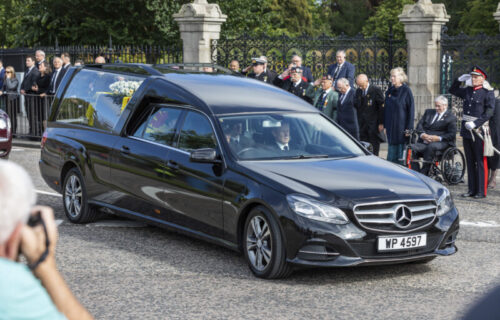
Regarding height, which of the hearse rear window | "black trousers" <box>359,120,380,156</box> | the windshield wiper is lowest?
"black trousers" <box>359,120,380,156</box>

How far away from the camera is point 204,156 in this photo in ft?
26.5

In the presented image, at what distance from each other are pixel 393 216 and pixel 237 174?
4.57 ft

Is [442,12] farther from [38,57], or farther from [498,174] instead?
[38,57]

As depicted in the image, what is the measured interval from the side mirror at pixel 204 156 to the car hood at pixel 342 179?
34 centimetres

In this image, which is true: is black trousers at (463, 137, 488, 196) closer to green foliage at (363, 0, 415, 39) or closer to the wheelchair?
the wheelchair

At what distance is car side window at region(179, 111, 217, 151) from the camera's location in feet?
27.7

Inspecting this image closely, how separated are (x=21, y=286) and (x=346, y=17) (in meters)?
92.8

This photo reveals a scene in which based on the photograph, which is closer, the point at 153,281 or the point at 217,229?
the point at 153,281

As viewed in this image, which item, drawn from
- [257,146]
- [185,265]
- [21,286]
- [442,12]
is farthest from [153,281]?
[442,12]

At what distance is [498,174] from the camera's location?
50.1ft

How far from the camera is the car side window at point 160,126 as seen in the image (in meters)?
8.93

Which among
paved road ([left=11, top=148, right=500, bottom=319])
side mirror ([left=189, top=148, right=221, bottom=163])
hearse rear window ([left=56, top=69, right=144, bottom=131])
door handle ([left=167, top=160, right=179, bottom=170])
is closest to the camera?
paved road ([left=11, top=148, right=500, bottom=319])

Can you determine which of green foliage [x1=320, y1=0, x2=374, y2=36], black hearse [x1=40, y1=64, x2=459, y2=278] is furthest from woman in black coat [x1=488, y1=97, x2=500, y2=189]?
green foliage [x1=320, y1=0, x2=374, y2=36]

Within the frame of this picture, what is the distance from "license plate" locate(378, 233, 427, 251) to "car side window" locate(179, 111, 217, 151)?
1.87m
